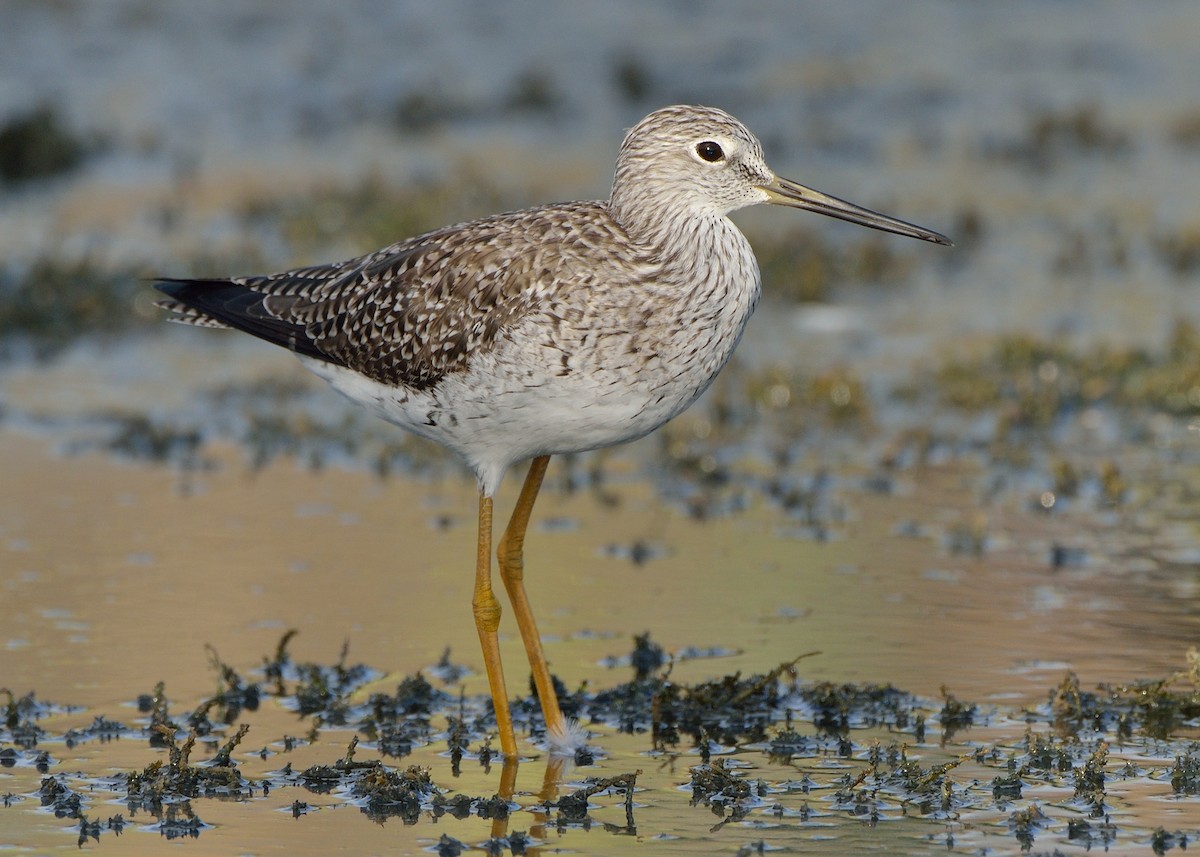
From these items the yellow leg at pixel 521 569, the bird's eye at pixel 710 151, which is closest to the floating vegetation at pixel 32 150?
the yellow leg at pixel 521 569

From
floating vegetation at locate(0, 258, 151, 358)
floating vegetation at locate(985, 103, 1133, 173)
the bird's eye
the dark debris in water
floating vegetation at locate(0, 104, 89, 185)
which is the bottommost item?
the dark debris in water

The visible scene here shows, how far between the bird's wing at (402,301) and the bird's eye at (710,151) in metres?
0.78

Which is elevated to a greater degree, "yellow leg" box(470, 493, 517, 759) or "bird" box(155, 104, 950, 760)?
"bird" box(155, 104, 950, 760)

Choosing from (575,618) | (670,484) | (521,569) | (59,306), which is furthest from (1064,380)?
(59,306)

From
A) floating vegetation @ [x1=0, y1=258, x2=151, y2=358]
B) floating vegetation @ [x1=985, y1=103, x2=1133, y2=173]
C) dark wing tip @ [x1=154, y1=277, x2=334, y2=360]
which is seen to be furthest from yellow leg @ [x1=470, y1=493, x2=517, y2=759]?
floating vegetation @ [x1=985, y1=103, x2=1133, y2=173]

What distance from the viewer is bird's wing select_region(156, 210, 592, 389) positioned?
7934 mm

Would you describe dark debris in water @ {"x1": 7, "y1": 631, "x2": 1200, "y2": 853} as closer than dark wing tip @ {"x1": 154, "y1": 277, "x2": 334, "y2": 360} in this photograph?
Yes

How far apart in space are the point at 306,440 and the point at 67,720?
458 centimetres

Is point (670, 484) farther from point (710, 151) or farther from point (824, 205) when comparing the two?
point (710, 151)

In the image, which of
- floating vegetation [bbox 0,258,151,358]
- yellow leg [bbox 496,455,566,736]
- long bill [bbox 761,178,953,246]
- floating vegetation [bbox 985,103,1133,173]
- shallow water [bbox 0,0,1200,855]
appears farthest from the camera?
floating vegetation [bbox 985,103,1133,173]

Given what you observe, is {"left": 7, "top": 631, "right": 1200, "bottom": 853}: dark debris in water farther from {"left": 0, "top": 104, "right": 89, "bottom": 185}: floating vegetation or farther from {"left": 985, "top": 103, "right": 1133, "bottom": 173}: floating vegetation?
{"left": 985, "top": 103, "right": 1133, "bottom": 173}: floating vegetation

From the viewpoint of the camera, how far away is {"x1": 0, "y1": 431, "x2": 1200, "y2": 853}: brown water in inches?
264

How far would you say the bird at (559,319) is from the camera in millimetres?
7656

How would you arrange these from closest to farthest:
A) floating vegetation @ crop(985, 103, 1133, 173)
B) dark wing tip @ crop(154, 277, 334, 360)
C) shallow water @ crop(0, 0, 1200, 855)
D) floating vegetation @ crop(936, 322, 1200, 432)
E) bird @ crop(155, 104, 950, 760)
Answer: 1. shallow water @ crop(0, 0, 1200, 855)
2. bird @ crop(155, 104, 950, 760)
3. dark wing tip @ crop(154, 277, 334, 360)
4. floating vegetation @ crop(936, 322, 1200, 432)
5. floating vegetation @ crop(985, 103, 1133, 173)
